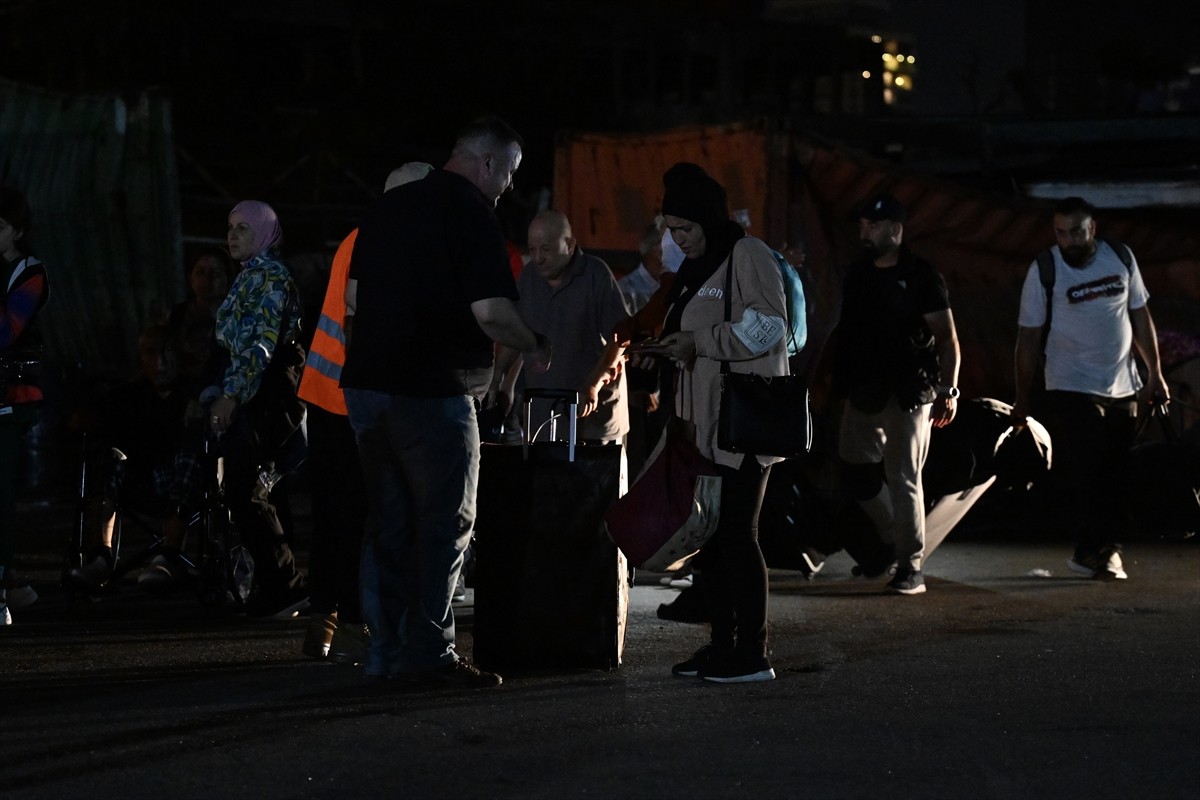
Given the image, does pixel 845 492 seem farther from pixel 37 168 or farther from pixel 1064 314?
pixel 37 168

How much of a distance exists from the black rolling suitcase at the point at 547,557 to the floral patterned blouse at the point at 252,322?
4.57 feet

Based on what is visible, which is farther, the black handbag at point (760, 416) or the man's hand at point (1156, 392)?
the man's hand at point (1156, 392)

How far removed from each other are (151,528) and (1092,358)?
4.82m

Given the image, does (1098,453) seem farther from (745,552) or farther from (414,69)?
(414,69)

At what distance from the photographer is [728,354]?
6949mm

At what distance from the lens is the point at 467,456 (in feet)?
22.6

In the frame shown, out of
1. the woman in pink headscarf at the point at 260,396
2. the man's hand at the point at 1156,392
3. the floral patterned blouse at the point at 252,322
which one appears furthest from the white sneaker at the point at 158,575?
the man's hand at the point at 1156,392

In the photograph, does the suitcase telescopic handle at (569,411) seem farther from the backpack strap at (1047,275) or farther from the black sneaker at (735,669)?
the backpack strap at (1047,275)

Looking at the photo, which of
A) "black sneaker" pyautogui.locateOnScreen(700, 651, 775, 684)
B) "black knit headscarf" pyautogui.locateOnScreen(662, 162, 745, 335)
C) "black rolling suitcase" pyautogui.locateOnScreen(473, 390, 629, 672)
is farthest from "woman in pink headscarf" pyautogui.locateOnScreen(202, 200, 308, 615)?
"black sneaker" pyautogui.locateOnScreen(700, 651, 775, 684)

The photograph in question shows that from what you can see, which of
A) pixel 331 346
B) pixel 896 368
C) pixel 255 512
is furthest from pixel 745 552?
pixel 896 368

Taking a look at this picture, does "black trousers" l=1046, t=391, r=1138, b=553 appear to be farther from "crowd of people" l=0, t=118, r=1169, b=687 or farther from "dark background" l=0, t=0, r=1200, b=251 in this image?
"dark background" l=0, t=0, r=1200, b=251

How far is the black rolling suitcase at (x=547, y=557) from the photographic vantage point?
7250 mm

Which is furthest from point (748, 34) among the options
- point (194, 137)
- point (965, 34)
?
point (194, 137)

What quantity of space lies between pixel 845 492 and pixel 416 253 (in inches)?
164
